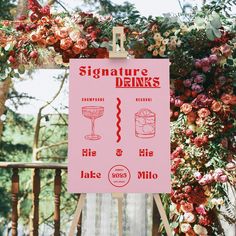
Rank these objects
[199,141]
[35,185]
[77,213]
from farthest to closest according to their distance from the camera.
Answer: [35,185] → [199,141] → [77,213]

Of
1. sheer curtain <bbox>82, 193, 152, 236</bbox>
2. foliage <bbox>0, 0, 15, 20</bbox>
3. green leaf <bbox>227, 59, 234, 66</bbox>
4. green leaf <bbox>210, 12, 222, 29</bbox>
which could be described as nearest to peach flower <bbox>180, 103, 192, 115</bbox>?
green leaf <bbox>227, 59, 234, 66</bbox>

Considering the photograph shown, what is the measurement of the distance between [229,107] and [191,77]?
0.27 meters

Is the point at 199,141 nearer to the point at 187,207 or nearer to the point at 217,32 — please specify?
the point at 187,207

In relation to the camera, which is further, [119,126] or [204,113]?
[204,113]

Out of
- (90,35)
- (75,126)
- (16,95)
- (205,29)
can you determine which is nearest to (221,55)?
(205,29)

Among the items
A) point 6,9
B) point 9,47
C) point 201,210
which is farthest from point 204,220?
point 6,9

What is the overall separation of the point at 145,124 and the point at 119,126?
12cm

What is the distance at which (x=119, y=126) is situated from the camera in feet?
7.60

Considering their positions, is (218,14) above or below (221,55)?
above

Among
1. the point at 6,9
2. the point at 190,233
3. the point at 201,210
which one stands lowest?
the point at 190,233

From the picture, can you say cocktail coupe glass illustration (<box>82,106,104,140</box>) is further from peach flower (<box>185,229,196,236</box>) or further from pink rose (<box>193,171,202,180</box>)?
peach flower (<box>185,229,196,236</box>)

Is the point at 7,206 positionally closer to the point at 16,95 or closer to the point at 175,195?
the point at 16,95

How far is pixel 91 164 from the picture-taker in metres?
2.29

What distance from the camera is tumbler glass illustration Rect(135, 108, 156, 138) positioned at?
2.31 m
